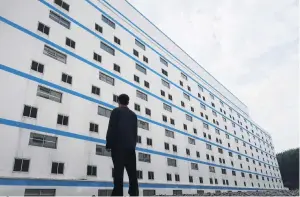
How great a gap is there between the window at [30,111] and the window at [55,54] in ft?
14.3

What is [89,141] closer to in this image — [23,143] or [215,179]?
[23,143]

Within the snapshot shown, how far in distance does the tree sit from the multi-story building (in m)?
46.3

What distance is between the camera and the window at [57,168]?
13941mm

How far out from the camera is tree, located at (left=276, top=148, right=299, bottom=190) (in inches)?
2719

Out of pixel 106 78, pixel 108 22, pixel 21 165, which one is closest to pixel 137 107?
pixel 106 78

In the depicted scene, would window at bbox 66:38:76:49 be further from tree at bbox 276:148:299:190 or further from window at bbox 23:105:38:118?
tree at bbox 276:148:299:190

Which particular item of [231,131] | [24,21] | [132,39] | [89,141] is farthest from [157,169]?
[231,131]

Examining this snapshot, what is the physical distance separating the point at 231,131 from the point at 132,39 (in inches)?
1116

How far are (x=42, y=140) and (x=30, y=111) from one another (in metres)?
1.97

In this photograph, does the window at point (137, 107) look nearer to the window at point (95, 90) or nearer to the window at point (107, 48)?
the window at point (95, 90)

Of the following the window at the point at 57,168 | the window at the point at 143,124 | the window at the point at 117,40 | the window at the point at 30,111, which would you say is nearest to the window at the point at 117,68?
the window at the point at 117,40

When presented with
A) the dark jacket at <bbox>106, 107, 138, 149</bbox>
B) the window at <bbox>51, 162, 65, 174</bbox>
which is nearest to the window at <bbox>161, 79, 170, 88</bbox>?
the window at <bbox>51, 162, 65, 174</bbox>

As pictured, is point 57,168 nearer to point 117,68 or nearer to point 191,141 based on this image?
point 117,68

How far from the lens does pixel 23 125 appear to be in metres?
13.3
